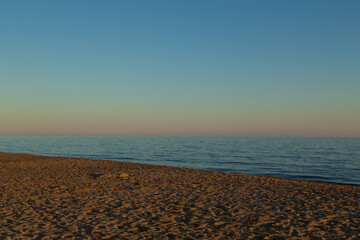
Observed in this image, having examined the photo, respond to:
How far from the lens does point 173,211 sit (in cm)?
1037

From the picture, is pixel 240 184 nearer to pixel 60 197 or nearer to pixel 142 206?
pixel 142 206

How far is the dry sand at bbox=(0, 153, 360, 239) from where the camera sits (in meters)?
8.08

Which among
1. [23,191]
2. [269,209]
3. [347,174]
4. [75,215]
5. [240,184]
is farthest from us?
[347,174]

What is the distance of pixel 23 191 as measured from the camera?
13711 millimetres

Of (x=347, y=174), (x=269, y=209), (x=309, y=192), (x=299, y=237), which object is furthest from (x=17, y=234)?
(x=347, y=174)

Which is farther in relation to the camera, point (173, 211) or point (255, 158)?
point (255, 158)

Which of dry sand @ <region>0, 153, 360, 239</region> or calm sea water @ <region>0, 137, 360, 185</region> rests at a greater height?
dry sand @ <region>0, 153, 360, 239</region>

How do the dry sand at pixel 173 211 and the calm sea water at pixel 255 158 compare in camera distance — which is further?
the calm sea water at pixel 255 158

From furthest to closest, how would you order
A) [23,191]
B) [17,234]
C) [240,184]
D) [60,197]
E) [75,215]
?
1. [240,184]
2. [23,191]
3. [60,197]
4. [75,215]
5. [17,234]

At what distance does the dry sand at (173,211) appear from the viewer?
8078mm

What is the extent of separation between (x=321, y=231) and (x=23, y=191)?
14305mm

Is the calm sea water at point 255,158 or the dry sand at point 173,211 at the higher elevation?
the dry sand at point 173,211

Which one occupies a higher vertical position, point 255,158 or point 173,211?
point 173,211

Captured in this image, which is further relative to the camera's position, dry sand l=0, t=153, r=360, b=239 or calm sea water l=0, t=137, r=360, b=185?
calm sea water l=0, t=137, r=360, b=185
